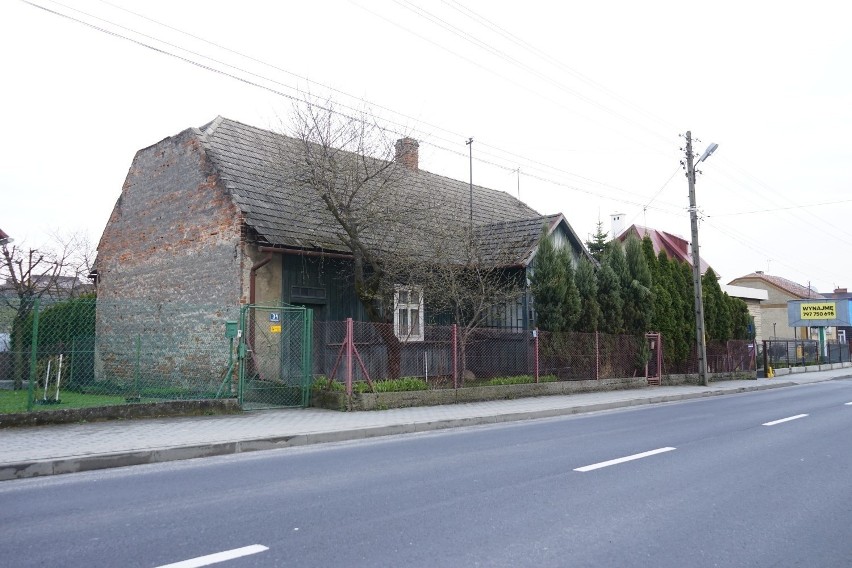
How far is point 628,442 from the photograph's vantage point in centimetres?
1014

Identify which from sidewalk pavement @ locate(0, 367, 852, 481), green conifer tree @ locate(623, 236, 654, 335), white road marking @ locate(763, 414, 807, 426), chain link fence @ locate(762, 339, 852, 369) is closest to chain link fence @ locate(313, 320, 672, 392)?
sidewalk pavement @ locate(0, 367, 852, 481)

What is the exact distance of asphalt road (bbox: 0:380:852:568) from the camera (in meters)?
4.76

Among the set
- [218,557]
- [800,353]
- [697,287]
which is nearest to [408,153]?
[697,287]

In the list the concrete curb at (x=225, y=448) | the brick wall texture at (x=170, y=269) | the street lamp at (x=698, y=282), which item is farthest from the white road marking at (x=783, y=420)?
the brick wall texture at (x=170, y=269)

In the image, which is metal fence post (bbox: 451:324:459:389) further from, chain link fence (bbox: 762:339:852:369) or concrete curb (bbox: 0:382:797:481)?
chain link fence (bbox: 762:339:852:369)

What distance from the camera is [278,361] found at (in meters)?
15.7

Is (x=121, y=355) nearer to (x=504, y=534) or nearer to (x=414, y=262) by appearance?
(x=414, y=262)

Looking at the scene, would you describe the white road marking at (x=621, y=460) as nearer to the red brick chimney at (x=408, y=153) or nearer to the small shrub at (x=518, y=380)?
Answer: the small shrub at (x=518, y=380)

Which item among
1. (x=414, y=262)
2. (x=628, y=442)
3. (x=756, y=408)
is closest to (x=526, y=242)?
(x=414, y=262)

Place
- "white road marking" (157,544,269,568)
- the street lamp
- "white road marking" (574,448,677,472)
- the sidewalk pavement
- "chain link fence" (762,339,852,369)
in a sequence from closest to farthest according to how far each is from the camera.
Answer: "white road marking" (157,544,269,568) < "white road marking" (574,448,677,472) < the sidewalk pavement < the street lamp < "chain link fence" (762,339,852,369)

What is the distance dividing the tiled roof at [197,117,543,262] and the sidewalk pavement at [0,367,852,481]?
206 inches

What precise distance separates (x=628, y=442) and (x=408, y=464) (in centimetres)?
368

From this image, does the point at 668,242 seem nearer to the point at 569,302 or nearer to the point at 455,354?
the point at 569,302

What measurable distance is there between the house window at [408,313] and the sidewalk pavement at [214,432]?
2.96 meters
